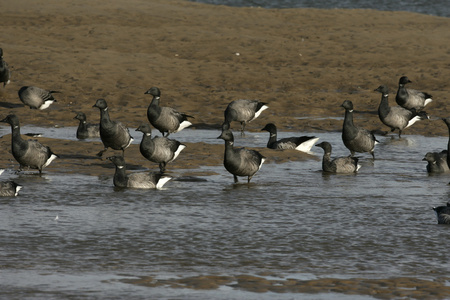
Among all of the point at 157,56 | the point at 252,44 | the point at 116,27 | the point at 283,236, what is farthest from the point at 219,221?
the point at 116,27

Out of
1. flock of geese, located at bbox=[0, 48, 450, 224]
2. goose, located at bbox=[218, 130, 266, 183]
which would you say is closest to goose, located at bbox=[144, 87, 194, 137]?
flock of geese, located at bbox=[0, 48, 450, 224]

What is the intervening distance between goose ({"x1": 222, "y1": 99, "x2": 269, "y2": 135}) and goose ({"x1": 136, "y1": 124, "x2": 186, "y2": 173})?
5944 millimetres

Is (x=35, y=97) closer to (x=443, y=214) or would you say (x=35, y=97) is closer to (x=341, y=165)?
(x=341, y=165)

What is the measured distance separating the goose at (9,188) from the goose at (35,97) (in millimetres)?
11343

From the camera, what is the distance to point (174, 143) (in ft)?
59.6

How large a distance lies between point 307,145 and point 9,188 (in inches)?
339

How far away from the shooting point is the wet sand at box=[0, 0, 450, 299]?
85.4 feet

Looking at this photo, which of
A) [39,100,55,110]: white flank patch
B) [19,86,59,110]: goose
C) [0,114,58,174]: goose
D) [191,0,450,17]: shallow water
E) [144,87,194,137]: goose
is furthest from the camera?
[191,0,450,17]: shallow water

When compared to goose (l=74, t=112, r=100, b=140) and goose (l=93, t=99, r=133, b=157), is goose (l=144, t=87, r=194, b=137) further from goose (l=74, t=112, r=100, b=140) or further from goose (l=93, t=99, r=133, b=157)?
goose (l=93, t=99, r=133, b=157)

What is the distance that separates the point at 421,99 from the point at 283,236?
1647 cm

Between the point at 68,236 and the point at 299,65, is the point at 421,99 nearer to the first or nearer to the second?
the point at 299,65

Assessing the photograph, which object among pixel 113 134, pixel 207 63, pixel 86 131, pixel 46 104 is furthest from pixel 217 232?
pixel 207 63

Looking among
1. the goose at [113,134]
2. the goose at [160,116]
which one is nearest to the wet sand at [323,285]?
the goose at [113,134]

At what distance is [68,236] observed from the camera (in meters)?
12.1
